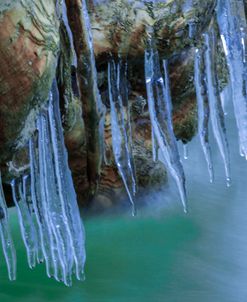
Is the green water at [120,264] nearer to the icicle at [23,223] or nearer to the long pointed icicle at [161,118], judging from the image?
the icicle at [23,223]

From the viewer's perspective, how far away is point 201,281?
14.8 ft

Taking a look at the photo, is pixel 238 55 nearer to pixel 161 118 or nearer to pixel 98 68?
pixel 161 118

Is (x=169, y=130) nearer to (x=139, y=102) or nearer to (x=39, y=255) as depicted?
(x=139, y=102)

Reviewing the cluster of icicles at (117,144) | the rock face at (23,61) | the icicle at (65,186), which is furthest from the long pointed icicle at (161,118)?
the rock face at (23,61)

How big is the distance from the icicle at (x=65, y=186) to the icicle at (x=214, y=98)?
42.9 inches

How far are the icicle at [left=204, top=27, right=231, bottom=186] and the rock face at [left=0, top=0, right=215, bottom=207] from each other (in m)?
0.13

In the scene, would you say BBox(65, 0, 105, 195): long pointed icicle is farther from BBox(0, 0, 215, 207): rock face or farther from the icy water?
the icy water

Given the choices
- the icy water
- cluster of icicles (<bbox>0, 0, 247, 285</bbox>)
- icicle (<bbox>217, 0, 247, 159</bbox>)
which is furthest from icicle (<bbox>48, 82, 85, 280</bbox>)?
icicle (<bbox>217, 0, 247, 159</bbox>)

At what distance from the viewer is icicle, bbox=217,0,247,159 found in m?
4.95

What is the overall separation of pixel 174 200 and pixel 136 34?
5.46 ft

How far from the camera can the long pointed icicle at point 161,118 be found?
469 centimetres

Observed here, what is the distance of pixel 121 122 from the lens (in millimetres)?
4910

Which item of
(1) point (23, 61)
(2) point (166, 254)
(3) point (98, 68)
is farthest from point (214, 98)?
(1) point (23, 61)

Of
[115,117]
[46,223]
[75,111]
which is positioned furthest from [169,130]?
[46,223]
